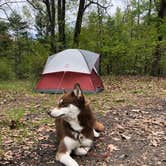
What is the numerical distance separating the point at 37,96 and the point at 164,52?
905 centimetres

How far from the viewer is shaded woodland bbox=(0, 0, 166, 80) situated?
13.9 metres

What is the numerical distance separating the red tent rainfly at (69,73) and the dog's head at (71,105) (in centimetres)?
525

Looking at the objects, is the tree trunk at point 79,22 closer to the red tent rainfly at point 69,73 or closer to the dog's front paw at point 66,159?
the red tent rainfly at point 69,73

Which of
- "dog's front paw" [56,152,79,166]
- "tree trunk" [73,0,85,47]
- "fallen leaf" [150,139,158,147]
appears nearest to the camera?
"dog's front paw" [56,152,79,166]

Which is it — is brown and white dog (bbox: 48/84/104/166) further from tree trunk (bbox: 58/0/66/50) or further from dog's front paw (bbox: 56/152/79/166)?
tree trunk (bbox: 58/0/66/50)

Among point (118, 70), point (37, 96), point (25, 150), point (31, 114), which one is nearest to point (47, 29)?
point (118, 70)

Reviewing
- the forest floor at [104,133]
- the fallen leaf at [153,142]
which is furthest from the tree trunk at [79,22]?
the fallen leaf at [153,142]

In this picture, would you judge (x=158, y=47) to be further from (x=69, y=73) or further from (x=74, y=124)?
(x=74, y=124)

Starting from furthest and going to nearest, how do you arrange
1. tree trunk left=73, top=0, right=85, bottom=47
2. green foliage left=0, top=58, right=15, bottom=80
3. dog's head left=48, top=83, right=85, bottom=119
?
tree trunk left=73, top=0, right=85, bottom=47
green foliage left=0, top=58, right=15, bottom=80
dog's head left=48, top=83, right=85, bottom=119

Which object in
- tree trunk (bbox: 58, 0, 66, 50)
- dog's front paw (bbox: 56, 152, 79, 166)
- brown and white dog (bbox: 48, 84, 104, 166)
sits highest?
tree trunk (bbox: 58, 0, 66, 50)

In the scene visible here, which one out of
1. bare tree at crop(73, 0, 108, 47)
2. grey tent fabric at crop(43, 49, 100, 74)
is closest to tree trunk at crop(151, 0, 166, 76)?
bare tree at crop(73, 0, 108, 47)

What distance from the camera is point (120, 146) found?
4.09 metres

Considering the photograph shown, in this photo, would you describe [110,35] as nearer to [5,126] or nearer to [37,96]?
[37,96]

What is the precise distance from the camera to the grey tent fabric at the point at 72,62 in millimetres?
9062
